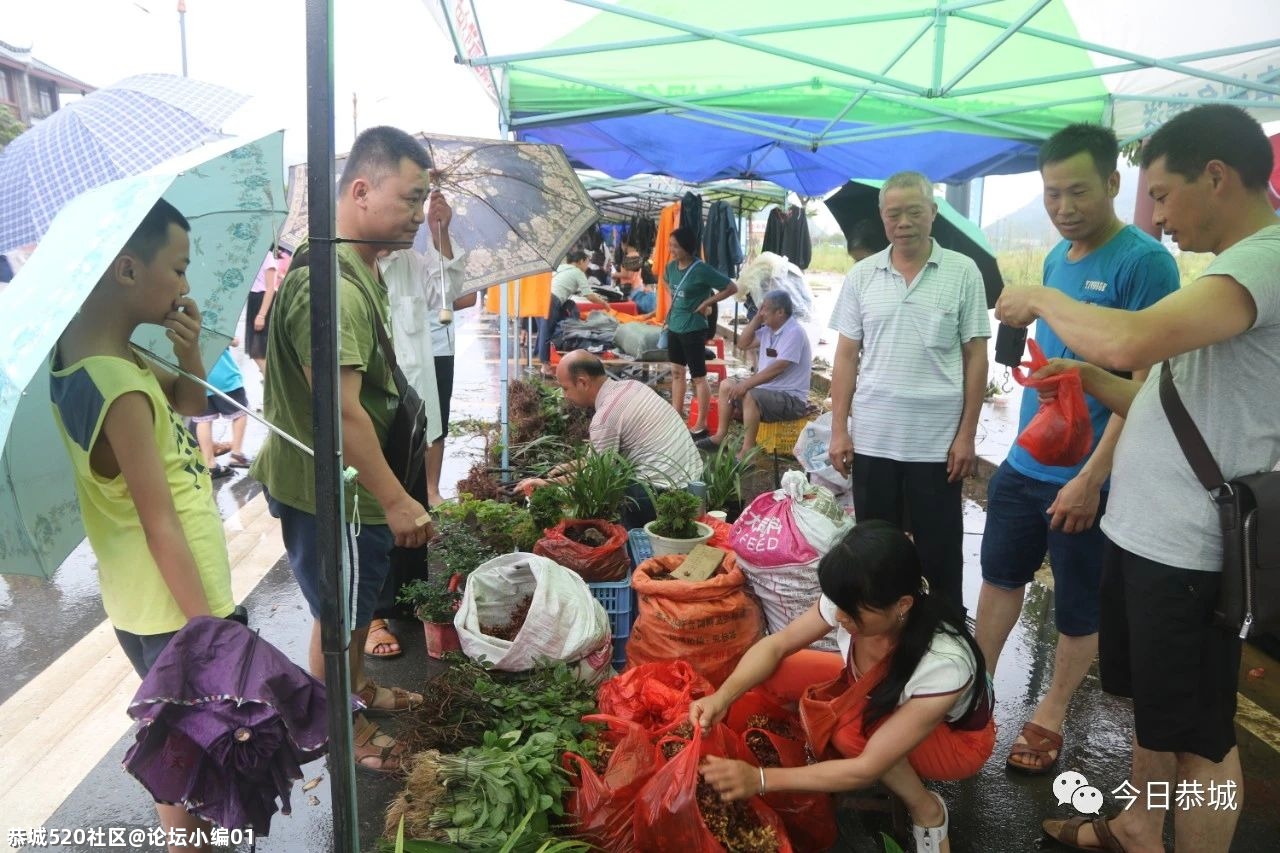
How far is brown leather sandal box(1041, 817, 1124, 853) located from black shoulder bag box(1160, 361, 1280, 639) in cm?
101

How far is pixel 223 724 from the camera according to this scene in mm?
1635

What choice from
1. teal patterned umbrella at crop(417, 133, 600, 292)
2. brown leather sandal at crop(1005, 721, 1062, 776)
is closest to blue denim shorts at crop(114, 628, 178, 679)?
teal patterned umbrella at crop(417, 133, 600, 292)

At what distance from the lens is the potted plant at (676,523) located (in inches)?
156

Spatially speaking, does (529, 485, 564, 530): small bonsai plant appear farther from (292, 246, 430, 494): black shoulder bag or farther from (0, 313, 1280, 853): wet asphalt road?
(292, 246, 430, 494): black shoulder bag

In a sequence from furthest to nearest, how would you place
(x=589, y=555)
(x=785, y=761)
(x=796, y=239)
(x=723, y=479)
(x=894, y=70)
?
(x=796, y=239) < (x=894, y=70) < (x=723, y=479) < (x=589, y=555) < (x=785, y=761)

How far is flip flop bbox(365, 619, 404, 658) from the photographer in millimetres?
3852

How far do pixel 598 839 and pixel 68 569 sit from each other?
13.6 feet

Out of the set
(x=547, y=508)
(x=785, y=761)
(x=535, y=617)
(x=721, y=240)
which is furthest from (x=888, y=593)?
(x=721, y=240)

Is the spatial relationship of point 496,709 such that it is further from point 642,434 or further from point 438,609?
point 642,434

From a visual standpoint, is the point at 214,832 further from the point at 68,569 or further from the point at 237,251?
the point at 68,569

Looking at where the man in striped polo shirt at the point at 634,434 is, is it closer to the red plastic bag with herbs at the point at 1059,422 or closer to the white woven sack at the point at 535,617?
the white woven sack at the point at 535,617

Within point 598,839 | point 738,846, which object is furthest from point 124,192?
point 738,846

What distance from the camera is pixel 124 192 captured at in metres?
1.44

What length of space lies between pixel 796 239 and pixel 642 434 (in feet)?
29.5
